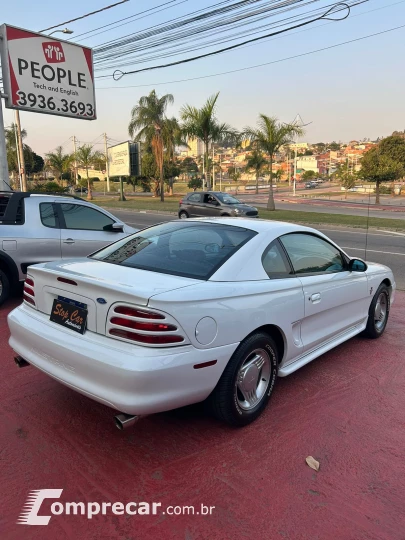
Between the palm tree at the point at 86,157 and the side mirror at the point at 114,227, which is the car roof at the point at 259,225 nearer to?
the side mirror at the point at 114,227

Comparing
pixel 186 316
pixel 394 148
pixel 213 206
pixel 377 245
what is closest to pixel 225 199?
pixel 213 206

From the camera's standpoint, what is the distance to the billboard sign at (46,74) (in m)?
11.2

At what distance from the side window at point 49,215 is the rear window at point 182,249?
2.59 metres

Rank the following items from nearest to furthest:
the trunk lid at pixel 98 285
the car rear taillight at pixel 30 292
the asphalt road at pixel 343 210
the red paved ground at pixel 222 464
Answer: the red paved ground at pixel 222 464
the trunk lid at pixel 98 285
the car rear taillight at pixel 30 292
the asphalt road at pixel 343 210

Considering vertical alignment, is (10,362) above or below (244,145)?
below

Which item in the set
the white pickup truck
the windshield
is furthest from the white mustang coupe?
the windshield

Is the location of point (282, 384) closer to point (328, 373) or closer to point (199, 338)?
point (328, 373)

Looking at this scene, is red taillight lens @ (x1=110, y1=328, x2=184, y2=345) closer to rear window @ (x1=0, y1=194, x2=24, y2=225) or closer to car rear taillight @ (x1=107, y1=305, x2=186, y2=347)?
car rear taillight @ (x1=107, y1=305, x2=186, y2=347)

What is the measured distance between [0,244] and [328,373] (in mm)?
4340

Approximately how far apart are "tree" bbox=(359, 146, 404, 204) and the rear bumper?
125 feet

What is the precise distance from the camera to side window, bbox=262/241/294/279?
3.33 m

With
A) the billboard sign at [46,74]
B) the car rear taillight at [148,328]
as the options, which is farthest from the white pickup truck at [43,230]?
the billboard sign at [46,74]

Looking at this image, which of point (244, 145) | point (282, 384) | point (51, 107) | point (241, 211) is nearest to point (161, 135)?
point (244, 145)

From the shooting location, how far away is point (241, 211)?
18.7 meters
